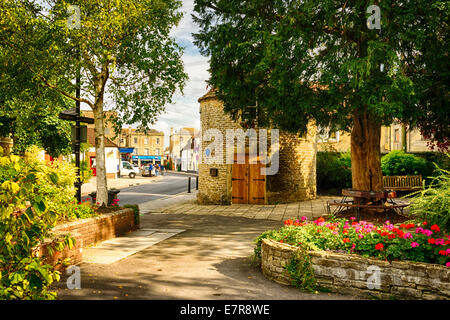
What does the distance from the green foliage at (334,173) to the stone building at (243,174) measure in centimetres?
398

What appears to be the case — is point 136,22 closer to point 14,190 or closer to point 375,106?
point 375,106

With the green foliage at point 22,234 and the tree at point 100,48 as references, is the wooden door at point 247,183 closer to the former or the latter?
the tree at point 100,48

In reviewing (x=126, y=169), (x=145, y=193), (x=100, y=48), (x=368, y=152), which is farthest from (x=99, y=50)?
(x=126, y=169)

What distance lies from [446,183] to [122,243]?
22.4ft

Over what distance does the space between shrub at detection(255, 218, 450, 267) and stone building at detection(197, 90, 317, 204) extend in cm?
1065

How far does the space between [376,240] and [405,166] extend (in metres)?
16.8

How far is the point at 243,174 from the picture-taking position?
17.3 meters

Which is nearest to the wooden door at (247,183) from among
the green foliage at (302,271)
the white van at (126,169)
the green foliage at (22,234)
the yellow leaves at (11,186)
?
the green foliage at (302,271)

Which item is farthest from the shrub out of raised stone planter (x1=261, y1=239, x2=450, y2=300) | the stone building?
the stone building

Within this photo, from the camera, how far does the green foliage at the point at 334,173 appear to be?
70.6 feet

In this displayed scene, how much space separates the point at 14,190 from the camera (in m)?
2.84

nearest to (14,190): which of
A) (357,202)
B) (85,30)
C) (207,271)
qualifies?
(207,271)

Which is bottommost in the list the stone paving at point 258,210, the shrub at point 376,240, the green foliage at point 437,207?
the stone paving at point 258,210

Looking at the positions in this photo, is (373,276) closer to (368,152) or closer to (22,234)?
(22,234)
